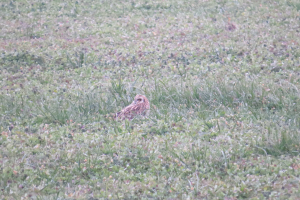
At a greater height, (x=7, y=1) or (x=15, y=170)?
(x=7, y=1)

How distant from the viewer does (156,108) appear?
22.9ft

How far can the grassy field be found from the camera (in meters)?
4.47

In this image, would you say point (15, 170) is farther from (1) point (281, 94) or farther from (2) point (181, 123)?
(1) point (281, 94)

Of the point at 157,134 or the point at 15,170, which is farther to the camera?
the point at 157,134

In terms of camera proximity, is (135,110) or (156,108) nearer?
(135,110)

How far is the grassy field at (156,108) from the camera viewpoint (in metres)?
4.47

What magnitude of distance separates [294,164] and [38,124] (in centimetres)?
417

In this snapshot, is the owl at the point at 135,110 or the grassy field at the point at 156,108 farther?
the owl at the point at 135,110

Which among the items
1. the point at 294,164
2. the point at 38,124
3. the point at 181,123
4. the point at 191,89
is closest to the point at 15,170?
the point at 38,124

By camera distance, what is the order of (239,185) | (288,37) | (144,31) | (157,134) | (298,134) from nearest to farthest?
1. (239,185)
2. (298,134)
3. (157,134)
4. (288,37)
5. (144,31)

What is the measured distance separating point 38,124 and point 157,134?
2.12 meters

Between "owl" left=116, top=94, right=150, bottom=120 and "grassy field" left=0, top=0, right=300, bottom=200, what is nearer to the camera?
"grassy field" left=0, top=0, right=300, bottom=200

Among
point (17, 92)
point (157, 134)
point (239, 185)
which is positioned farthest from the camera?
point (17, 92)

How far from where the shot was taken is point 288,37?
11.6 metres
